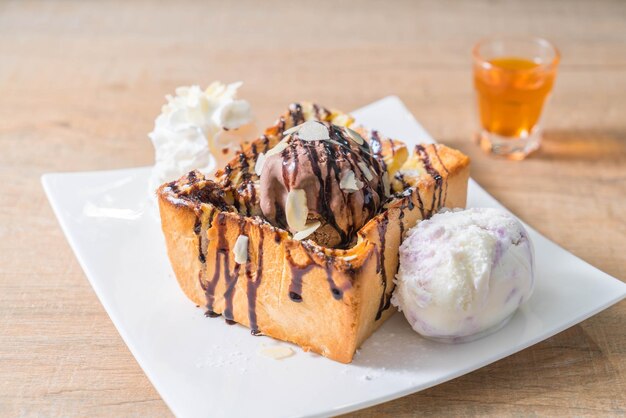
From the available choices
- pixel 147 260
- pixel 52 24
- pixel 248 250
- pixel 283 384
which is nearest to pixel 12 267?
pixel 147 260

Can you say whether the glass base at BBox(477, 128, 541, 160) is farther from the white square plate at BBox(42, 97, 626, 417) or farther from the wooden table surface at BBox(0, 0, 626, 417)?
the white square plate at BBox(42, 97, 626, 417)

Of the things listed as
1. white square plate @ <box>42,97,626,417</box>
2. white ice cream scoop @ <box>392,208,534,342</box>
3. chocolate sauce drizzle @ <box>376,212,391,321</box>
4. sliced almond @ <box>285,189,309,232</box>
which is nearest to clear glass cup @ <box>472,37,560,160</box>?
white square plate @ <box>42,97,626,417</box>

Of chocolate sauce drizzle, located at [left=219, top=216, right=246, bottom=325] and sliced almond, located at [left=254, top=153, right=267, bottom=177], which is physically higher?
sliced almond, located at [left=254, top=153, right=267, bottom=177]

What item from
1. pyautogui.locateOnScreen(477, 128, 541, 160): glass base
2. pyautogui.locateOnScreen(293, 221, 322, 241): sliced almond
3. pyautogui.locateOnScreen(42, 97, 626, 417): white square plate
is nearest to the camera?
pyautogui.locateOnScreen(42, 97, 626, 417): white square plate

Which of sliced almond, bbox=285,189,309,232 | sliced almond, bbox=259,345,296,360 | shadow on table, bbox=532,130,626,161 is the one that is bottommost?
shadow on table, bbox=532,130,626,161

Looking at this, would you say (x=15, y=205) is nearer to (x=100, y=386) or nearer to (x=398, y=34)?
(x=100, y=386)

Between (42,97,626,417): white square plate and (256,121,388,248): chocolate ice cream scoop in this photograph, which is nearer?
(42,97,626,417): white square plate

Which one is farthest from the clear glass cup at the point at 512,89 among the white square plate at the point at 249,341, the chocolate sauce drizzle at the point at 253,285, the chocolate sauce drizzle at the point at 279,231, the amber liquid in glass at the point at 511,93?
the chocolate sauce drizzle at the point at 253,285

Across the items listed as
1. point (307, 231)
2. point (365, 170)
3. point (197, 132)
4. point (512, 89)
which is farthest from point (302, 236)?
point (512, 89)
